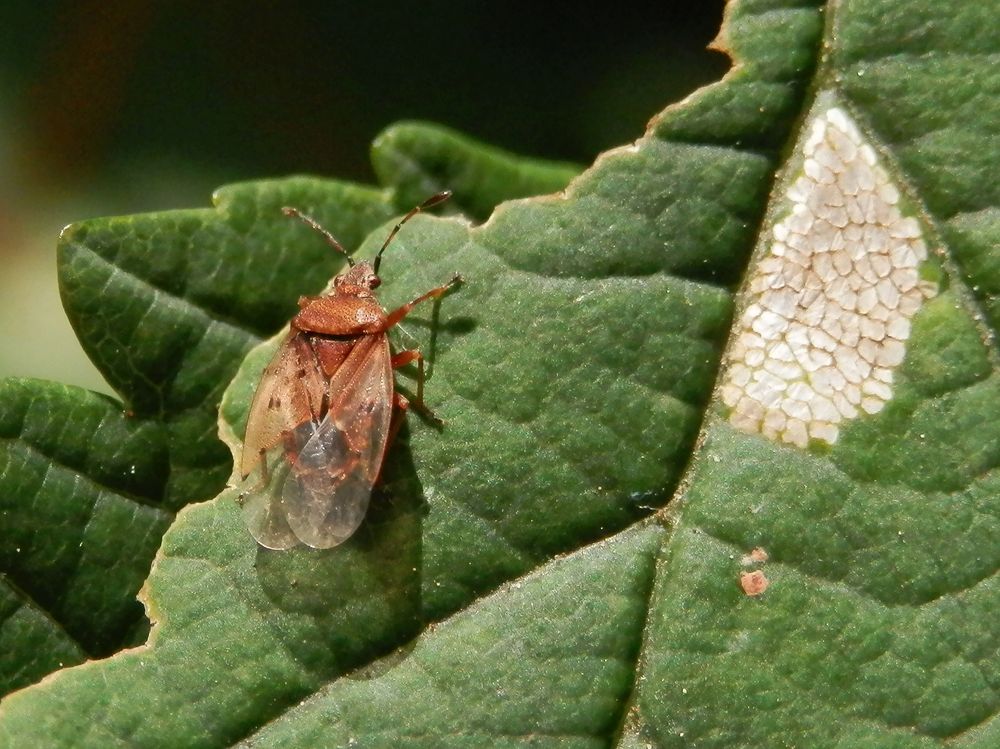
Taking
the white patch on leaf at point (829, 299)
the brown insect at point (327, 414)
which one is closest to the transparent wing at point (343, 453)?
the brown insect at point (327, 414)

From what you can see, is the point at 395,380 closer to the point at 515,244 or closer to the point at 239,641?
the point at 515,244

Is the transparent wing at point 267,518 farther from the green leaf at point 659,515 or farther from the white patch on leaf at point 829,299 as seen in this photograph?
the white patch on leaf at point 829,299

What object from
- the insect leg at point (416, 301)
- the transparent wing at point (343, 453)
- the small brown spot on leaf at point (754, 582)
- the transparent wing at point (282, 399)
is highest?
the insect leg at point (416, 301)

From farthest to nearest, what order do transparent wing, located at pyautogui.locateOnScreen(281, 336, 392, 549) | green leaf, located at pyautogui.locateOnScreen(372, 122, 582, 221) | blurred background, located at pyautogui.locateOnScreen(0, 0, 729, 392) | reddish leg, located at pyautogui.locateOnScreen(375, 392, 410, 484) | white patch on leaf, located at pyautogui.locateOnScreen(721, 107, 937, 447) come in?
blurred background, located at pyautogui.locateOnScreen(0, 0, 729, 392) < green leaf, located at pyautogui.locateOnScreen(372, 122, 582, 221) < reddish leg, located at pyautogui.locateOnScreen(375, 392, 410, 484) < transparent wing, located at pyautogui.locateOnScreen(281, 336, 392, 549) < white patch on leaf, located at pyautogui.locateOnScreen(721, 107, 937, 447)

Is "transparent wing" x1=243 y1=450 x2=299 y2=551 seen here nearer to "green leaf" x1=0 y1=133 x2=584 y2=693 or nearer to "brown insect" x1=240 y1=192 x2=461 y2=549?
"brown insect" x1=240 y1=192 x2=461 y2=549

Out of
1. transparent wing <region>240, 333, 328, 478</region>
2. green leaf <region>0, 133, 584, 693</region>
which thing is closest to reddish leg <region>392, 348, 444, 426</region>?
transparent wing <region>240, 333, 328, 478</region>

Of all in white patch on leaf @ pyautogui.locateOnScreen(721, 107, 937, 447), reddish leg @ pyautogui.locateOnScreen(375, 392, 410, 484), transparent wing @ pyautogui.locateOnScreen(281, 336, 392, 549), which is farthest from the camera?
reddish leg @ pyautogui.locateOnScreen(375, 392, 410, 484)

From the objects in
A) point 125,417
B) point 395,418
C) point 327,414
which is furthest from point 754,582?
point 125,417

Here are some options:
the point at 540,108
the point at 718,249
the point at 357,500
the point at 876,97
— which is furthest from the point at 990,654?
the point at 540,108
